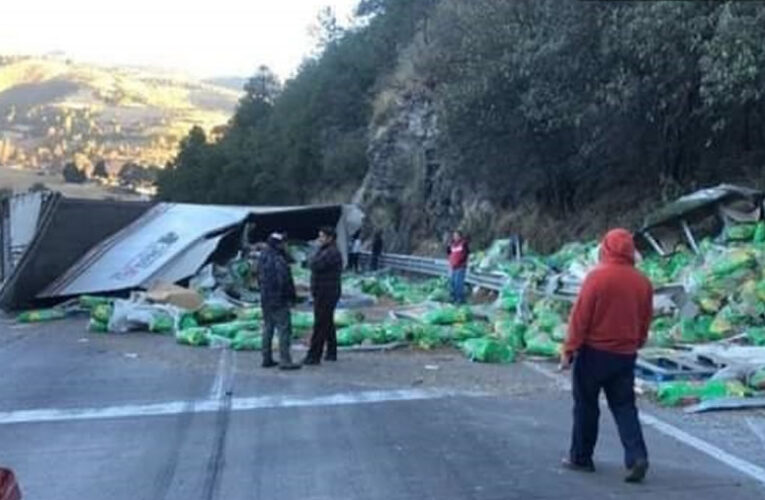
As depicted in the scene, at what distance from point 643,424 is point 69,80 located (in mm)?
169021

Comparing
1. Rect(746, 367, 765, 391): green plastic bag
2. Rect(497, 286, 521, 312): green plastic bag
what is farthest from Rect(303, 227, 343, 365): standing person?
Rect(746, 367, 765, 391): green plastic bag

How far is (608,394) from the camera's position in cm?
729

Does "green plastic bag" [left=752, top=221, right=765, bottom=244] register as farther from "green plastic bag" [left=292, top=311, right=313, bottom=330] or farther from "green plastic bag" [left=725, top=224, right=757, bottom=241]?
"green plastic bag" [left=292, top=311, right=313, bottom=330]

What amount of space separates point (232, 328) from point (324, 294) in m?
3.25

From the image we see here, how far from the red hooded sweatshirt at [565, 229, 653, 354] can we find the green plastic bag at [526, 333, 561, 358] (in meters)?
6.17

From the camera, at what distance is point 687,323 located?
14.1 metres

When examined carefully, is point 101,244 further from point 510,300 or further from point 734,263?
point 734,263

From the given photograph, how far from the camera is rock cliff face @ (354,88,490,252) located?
1356 inches

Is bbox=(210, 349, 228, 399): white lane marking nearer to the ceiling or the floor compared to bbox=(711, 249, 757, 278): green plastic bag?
nearer to the floor

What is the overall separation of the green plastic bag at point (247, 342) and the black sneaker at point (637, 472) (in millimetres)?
8451

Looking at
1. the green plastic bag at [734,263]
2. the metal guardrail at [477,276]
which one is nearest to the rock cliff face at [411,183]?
the metal guardrail at [477,276]

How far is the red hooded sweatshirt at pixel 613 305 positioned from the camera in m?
7.11

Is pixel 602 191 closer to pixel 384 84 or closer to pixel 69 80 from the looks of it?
pixel 384 84

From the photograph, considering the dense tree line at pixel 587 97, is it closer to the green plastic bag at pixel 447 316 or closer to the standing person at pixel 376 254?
the standing person at pixel 376 254
